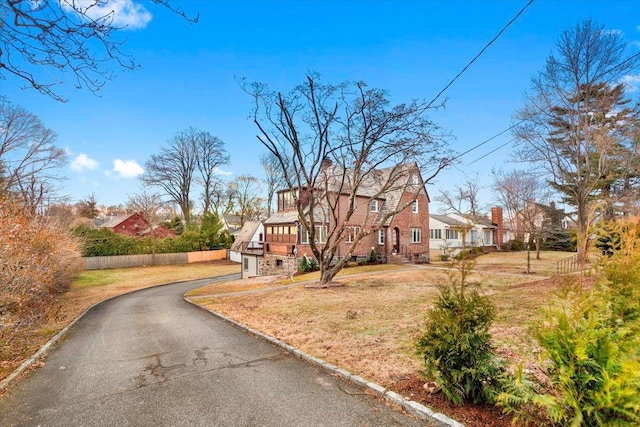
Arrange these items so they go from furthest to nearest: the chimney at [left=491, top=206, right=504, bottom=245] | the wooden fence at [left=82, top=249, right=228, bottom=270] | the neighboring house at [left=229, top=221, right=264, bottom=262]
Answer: the chimney at [left=491, top=206, right=504, bottom=245] → the neighboring house at [left=229, top=221, right=264, bottom=262] → the wooden fence at [left=82, top=249, right=228, bottom=270]

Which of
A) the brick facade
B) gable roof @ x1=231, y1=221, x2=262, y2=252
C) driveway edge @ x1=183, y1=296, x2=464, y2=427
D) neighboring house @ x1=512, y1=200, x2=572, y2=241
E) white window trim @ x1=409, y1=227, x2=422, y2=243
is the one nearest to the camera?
driveway edge @ x1=183, y1=296, x2=464, y2=427

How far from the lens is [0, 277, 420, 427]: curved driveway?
4227mm

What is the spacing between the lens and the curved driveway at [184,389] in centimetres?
423

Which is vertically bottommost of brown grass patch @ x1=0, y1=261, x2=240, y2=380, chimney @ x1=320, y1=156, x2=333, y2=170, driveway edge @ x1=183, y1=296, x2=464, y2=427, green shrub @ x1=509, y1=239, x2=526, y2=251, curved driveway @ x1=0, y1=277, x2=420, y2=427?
brown grass patch @ x1=0, y1=261, x2=240, y2=380

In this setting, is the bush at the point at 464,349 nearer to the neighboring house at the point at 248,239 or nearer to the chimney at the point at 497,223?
the neighboring house at the point at 248,239

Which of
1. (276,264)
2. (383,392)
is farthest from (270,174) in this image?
(383,392)

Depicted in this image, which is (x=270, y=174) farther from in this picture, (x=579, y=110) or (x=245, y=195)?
(x=579, y=110)

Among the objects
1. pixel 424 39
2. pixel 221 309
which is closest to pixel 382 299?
pixel 221 309

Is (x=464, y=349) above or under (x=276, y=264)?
above

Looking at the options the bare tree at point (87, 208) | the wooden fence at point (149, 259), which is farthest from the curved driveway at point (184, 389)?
the bare tree at point (87, 208)

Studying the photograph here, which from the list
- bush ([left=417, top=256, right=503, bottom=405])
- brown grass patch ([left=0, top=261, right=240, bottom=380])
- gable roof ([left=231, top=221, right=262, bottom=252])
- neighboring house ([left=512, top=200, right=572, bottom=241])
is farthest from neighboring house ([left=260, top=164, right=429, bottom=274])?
bush ([left=417, top=256, right=503, bottom=405])

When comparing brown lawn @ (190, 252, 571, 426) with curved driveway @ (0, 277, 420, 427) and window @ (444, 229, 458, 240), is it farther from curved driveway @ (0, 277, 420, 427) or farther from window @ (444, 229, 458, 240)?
window @ (444, 229, 458, 240)

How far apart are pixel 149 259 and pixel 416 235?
100 ft

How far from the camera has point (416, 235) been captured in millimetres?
30781
